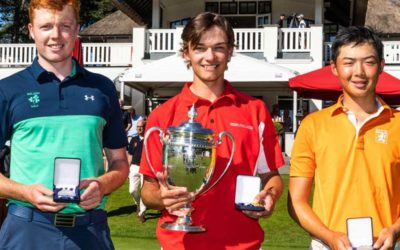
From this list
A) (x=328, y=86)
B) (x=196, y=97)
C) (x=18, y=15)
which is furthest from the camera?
(x=18, y=15)

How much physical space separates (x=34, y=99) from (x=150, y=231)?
23.9 feet

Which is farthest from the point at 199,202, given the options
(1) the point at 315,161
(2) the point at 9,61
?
(2) the point at 9,61

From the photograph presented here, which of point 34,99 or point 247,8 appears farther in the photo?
point 247,8

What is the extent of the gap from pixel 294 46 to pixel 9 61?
11.1 meters

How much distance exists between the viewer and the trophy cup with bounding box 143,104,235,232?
3.01 m

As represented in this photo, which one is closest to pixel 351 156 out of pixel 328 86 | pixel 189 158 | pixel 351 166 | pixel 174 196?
pixel 351 166

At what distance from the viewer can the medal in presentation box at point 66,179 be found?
8.98 ft

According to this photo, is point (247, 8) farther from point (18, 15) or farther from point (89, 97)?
point (18, 15)

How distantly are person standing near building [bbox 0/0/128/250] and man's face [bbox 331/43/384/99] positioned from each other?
1.27 metres

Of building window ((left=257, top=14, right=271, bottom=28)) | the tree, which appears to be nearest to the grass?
building window ((left=257, top=14, right=271, bottom=28))

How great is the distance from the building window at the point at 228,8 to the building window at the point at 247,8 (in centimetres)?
24

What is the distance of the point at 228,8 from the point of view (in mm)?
→ 25578

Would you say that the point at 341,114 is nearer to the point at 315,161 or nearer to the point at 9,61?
the point at 315,161

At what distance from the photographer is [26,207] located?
3004 mm
